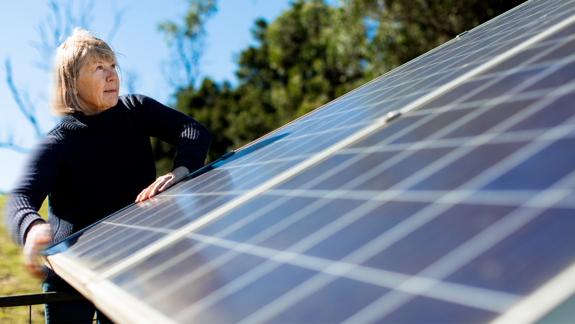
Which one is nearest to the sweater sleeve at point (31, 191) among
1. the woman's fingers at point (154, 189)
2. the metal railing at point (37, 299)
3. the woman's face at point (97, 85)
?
the metal railing at point (37, 299)

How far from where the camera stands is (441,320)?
879mm

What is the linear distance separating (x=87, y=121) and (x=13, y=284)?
5.45m

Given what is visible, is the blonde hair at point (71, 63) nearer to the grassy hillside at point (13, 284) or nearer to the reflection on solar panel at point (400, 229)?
the reflection on solar panel at point (400, 229)

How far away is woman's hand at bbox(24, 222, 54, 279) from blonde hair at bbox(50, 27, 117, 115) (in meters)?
1.17

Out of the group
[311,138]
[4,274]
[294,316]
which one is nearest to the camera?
[294,316]

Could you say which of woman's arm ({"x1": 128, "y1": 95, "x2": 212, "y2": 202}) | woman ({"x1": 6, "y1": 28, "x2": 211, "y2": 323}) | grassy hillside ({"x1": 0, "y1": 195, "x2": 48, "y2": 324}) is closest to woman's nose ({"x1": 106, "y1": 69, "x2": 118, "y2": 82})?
woman ({"x1": 6, "y1": 28, "x2": 211, "y2": 323})

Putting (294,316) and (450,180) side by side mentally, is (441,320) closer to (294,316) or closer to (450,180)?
(294,316)

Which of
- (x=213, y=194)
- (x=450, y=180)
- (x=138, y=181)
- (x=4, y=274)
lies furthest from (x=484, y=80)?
(x=4, y=274)

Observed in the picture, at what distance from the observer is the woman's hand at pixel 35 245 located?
300 centimetres

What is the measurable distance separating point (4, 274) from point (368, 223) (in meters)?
8.75

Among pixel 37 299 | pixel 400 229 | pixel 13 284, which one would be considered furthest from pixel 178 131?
pixel 13 284

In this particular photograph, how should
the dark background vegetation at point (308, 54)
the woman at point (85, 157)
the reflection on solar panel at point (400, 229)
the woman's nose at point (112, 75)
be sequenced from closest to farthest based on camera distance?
1. the reflection on solar panel at point (400, 229)
2. the woman at point (85, 157)
3. the woman's nose at point (112, 75)
4. the dark background vegetation at point (308, 54)

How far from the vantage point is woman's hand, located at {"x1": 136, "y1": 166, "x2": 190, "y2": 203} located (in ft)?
12.8

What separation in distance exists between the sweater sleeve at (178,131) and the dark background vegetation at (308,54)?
643 inches
